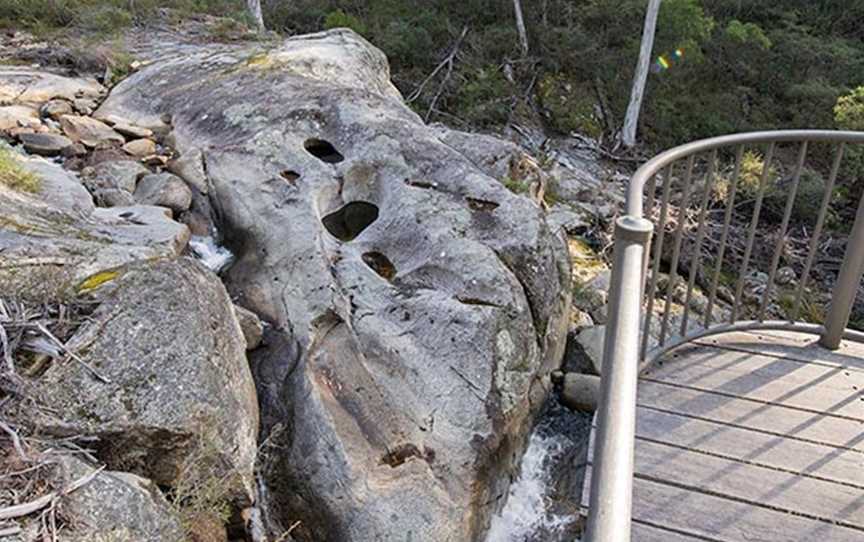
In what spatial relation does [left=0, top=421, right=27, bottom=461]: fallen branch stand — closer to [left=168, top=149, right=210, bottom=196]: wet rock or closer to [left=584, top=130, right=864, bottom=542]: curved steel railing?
[left=584, top=130, right=864, bottom=542]: curved steel railing

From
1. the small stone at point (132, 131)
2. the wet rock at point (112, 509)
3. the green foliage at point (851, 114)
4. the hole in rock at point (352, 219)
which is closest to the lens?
the wet rock at point (112, 509)

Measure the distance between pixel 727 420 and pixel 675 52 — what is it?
36.7 ft

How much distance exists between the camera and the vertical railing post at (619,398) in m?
0.99

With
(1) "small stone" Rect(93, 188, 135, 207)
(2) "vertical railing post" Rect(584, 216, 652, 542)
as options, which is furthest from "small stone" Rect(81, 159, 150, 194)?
(2) "vertical railing post" Rect(584, 216, 652, 542)

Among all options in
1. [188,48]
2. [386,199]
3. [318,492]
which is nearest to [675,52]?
[188,48]

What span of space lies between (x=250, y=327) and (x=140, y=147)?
6.69ft

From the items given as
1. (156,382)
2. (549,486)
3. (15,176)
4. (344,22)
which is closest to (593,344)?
(549,486)

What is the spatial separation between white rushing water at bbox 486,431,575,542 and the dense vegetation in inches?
318

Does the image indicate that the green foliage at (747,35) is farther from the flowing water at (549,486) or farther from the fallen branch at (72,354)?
the fallen branch at (72,354)

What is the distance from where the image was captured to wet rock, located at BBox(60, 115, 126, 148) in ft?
14.0

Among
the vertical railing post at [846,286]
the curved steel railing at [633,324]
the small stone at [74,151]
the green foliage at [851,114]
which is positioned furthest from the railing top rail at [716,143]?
the green foliage at [851,114]

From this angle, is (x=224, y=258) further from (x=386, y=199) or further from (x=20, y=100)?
(x=20, y=100)

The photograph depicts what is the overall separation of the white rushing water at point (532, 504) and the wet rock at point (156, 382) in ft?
4.44

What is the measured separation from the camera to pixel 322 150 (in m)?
4.23
